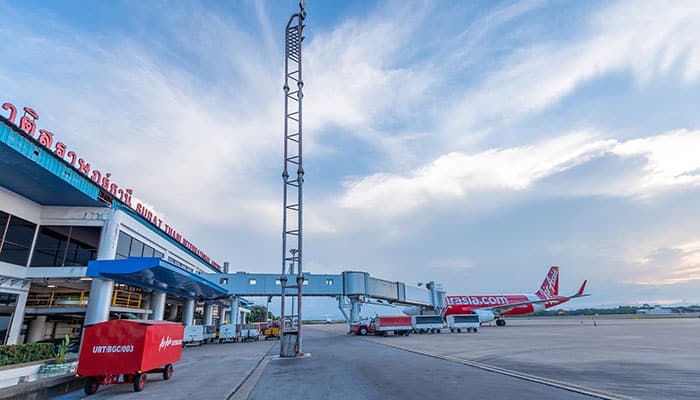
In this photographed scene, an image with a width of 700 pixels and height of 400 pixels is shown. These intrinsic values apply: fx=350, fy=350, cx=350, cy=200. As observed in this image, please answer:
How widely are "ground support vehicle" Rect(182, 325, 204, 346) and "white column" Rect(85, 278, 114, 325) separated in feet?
32.2

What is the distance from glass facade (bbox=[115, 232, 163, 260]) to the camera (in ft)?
86.9

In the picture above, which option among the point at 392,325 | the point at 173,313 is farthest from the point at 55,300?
the point at 392,325

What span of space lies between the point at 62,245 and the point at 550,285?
→ 229 feet

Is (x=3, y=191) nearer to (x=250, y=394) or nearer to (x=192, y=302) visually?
(x=250, y=394)

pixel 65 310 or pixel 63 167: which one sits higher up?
pixel 63 167

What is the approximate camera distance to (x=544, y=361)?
568 inches

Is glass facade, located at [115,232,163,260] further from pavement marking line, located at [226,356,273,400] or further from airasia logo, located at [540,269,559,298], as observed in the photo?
airasia logo, located at [540,269,559,298]

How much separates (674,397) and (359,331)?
119 feet

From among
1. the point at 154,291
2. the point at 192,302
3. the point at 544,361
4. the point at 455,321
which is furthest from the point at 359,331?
the point at 544,361

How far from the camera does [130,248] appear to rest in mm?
28094

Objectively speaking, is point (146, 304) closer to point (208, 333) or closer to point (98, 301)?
point (208, 333)

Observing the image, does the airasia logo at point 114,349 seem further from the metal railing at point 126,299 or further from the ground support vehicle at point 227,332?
the ground support vehicle at point 227,332

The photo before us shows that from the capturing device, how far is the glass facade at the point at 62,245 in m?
24.5

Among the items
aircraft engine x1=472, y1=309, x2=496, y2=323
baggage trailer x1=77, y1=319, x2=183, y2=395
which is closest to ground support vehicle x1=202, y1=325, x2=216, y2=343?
baggage trailer x1=77, y1=319, x2=183, y2=395
